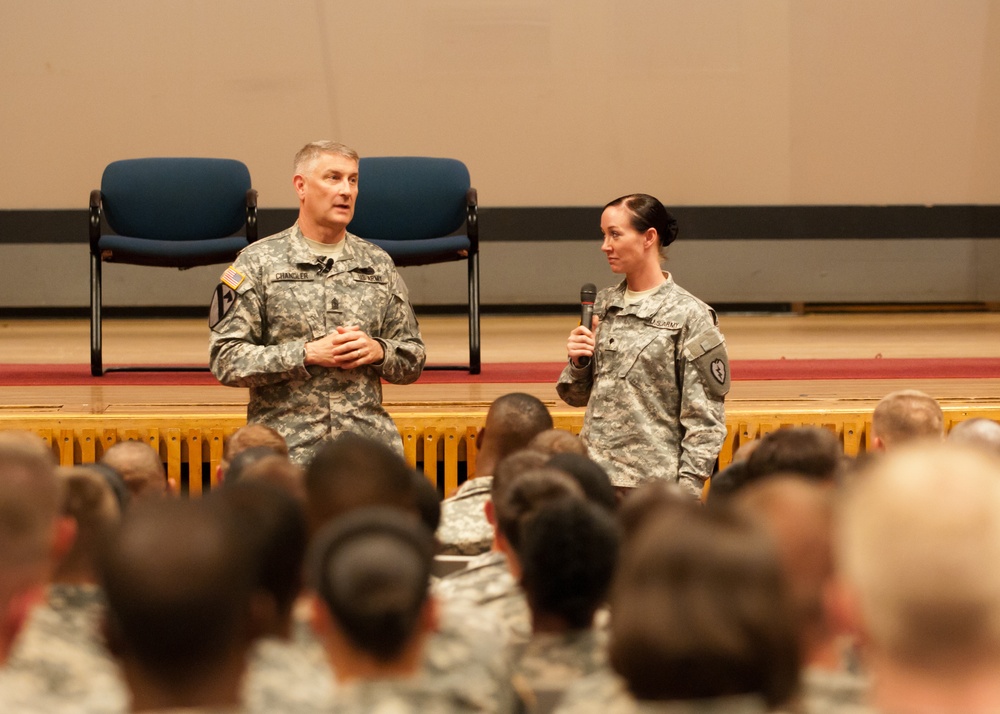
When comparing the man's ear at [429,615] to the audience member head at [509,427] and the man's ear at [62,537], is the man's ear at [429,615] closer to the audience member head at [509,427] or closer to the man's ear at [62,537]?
the man's ear at [62,537]

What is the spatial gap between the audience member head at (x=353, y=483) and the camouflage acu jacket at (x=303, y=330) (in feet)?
4.27

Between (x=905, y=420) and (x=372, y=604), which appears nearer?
(x=372, y=604)

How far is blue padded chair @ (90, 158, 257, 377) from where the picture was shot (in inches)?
186

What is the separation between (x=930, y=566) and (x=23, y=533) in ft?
3.40

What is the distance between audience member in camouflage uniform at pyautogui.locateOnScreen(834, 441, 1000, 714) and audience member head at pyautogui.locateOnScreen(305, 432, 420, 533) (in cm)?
81

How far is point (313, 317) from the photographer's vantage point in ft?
10.5

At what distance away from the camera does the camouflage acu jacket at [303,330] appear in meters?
3.18

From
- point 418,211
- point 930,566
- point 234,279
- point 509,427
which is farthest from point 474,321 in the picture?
point 930,566

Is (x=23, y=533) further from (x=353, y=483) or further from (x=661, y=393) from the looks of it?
(x=661, y=393)

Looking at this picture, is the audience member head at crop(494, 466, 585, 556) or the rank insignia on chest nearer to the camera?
the audience member head at crop(494, 466, 585, 556)

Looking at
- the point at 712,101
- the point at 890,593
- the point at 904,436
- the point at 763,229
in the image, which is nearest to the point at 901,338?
the point at 763,229

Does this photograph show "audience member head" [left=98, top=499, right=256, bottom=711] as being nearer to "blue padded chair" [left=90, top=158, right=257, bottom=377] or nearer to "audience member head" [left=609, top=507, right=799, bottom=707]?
"audience member head" [left=609, top=507, right=799, bottom=707]

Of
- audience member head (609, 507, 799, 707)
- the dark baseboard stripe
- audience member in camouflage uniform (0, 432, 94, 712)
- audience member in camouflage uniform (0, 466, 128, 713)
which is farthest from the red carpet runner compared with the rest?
audience member head (609, 507, 799, 707)

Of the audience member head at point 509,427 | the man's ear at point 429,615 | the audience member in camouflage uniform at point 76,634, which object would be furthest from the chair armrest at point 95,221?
the man's ear at point 429,615
